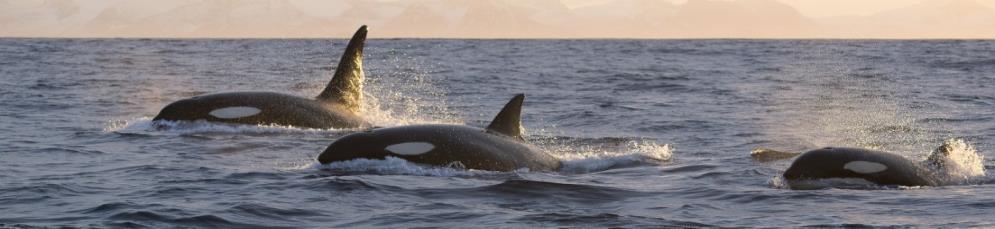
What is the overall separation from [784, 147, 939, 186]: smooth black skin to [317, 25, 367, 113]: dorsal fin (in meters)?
7.93

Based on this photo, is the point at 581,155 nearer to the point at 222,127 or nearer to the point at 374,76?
the point at 222,127

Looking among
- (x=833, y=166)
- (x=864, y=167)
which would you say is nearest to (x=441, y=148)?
(x=833, y=166)

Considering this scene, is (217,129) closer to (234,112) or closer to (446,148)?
(234,112)

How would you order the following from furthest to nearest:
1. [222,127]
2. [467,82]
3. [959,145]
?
1. [467,82]
2. [222,127]
3. [959,145]

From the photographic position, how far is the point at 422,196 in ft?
41.1

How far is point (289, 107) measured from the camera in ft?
64.3

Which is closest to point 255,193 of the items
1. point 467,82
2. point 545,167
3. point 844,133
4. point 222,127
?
point 545,167

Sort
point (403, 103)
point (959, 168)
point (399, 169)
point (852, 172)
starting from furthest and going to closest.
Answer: point (403, 103), point (959, 168), point (399, 169), point (852, 172)

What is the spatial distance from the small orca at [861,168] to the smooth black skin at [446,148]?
9.13 ft

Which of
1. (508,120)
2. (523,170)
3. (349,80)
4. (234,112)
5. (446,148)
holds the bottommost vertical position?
(523,170)

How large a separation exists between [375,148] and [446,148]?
73 centimetres

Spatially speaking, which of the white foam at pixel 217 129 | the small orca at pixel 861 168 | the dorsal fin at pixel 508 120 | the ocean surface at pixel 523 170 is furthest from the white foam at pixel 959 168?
the white foam at pixel 217 129

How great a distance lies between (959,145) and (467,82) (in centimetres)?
2832

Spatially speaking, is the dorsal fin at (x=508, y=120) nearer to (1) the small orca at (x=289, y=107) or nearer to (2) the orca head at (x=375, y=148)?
(2) the orca head at (x=375, y=148)
